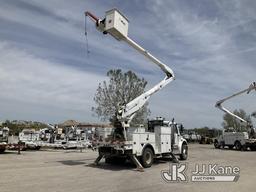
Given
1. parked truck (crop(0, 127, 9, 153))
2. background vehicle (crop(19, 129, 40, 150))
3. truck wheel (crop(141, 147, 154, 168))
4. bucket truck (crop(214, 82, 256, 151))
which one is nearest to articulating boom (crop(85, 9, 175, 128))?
truck wheel (crop(141, 147, 154, 168))

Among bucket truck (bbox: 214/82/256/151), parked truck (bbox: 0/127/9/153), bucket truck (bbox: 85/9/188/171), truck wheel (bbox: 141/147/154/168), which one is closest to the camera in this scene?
bucket truck (bbox: 85/9/188/171)

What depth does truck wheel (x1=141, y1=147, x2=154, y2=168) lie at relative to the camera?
17219mm

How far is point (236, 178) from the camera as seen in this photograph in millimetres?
13750

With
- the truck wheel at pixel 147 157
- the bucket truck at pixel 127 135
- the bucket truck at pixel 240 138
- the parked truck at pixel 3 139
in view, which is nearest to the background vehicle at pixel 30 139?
the parked truck at pixel 3 139

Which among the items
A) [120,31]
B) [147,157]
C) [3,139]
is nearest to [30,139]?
[3,139]

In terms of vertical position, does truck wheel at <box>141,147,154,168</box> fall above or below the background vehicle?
below

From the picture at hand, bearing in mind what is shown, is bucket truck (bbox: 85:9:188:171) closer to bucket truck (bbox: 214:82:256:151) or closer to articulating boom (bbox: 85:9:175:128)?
articulating boom (bbox: 85:9:175:128)

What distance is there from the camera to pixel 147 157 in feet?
57.8

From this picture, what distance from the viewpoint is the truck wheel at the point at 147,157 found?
17.2 metres

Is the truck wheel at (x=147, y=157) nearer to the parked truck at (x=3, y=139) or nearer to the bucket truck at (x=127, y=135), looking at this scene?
the bucket truck at (x=127, y=135)

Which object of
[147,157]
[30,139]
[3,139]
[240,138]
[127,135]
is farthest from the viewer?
[240,138]

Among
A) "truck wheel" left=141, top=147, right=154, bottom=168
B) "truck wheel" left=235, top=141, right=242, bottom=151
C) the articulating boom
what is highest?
the articulating boom

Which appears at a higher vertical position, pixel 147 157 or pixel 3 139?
pixel 3 139

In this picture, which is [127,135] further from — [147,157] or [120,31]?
[120,31]
